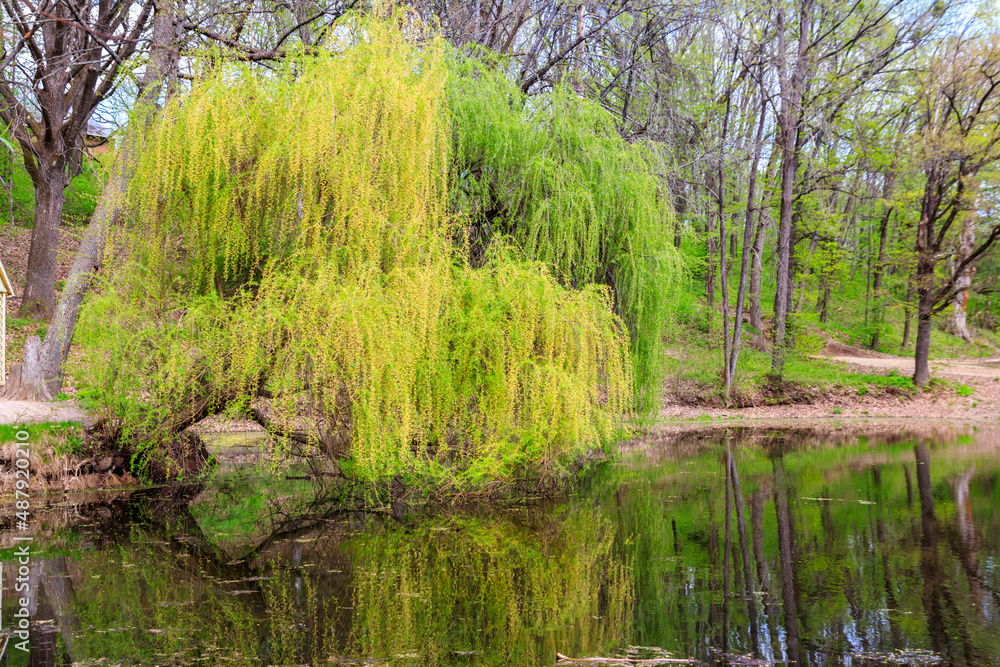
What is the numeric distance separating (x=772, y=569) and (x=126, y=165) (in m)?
7.36

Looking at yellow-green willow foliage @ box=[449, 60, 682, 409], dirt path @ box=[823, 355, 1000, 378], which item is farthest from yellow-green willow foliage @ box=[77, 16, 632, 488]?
dirt path @ box=[823, 355, 1000, 378]

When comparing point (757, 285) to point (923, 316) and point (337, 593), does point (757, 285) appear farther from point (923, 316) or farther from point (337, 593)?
point (337, 593)

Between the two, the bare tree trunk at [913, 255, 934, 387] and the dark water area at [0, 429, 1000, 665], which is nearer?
the dark water area at [0, 429, 1000, 665]

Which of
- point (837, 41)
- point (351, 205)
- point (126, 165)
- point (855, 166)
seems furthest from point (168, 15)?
point (855, 166)

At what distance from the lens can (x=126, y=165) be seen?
8.17 meters

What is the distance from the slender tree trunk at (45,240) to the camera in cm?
1545

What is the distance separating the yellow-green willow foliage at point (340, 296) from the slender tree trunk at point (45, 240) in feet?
27.6

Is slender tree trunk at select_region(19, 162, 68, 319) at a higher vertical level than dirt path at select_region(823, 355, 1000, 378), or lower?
higher

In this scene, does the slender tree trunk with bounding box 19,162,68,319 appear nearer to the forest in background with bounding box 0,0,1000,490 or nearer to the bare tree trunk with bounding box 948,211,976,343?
the forest in background with bounding box 0,0,1000,490

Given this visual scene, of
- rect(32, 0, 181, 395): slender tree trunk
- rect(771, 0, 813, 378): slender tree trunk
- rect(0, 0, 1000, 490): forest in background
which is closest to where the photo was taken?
rect(0, 0, 1000, 490): forest in background

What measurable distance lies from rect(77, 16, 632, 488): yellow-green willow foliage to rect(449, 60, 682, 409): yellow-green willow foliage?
4.34 feet

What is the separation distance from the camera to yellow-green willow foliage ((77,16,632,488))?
290 inches

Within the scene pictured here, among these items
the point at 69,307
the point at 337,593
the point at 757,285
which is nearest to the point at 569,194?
the point at 337,593

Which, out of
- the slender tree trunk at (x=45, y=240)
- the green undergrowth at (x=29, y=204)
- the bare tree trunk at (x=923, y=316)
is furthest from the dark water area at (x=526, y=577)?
the green undergrowth at (x=29, y=204)
